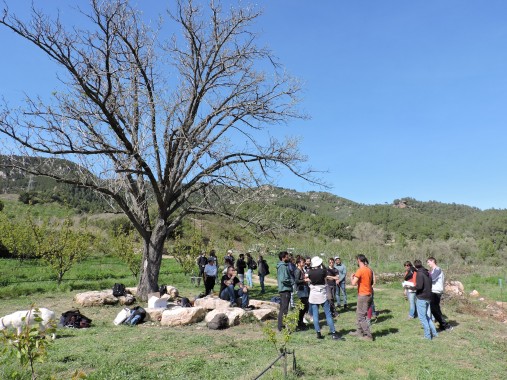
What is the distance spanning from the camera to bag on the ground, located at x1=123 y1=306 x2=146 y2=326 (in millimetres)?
9375

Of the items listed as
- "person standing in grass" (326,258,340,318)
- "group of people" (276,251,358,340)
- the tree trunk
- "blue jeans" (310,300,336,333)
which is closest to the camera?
"blue jeans" (310,300,336,333)

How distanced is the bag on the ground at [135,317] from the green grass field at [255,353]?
32 cm

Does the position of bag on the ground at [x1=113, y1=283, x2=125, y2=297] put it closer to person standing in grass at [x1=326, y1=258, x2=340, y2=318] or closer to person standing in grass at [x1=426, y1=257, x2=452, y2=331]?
person standing in grass at [x1=326, y1=258, x2=340, y2=318]

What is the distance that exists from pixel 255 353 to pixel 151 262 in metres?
7.13

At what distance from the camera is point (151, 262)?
12852mm

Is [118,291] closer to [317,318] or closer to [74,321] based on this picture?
[74,321]

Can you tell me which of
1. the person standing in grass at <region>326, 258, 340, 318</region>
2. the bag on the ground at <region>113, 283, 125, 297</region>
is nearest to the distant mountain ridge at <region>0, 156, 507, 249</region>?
the person standing in grass at <region>326, 258, 340, 318</region>

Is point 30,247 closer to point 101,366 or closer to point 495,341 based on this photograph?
point 101,366

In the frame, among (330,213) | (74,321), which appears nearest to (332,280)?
(74,321)

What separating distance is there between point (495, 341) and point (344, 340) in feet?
12.1

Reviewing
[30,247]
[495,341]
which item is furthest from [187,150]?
[30,247]

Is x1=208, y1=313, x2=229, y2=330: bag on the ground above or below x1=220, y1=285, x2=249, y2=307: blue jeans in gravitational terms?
below

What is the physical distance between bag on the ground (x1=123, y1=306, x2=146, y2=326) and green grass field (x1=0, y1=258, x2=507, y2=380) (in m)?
0.32

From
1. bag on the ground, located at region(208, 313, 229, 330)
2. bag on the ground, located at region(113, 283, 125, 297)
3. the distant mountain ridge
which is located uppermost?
the distant mountain ridge
